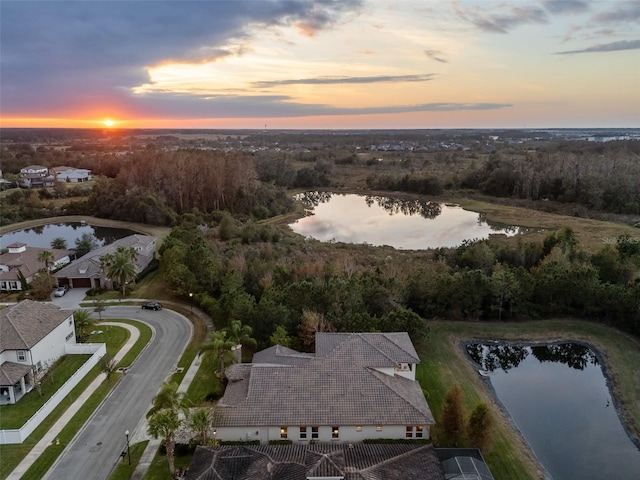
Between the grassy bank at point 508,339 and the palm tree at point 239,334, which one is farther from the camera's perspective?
the palm tree at point 239,334

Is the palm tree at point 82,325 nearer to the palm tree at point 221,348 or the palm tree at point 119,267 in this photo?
the palm tree at point 119,267

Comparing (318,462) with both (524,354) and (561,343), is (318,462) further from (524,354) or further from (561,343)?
(561,343)

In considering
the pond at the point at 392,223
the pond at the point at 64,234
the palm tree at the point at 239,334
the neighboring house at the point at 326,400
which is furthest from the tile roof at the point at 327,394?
the pond at the point at 64,234

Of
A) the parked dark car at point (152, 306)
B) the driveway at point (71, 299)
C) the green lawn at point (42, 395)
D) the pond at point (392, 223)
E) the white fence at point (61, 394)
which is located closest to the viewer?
the white fence at point (61, 394)

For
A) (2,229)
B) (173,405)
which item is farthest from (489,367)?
(2,229)

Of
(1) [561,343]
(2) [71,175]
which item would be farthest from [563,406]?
(2) [71,175]

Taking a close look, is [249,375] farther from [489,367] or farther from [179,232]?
[179,232]

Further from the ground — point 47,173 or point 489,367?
point 47,173
